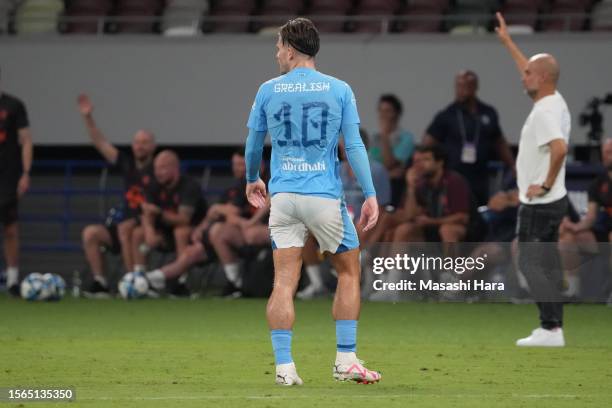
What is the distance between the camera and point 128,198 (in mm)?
15922

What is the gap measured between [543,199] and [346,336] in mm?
2972

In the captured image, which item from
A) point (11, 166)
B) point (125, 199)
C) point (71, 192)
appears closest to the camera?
point (11, 166)

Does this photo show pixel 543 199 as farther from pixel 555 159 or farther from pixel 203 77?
pixel 203 77

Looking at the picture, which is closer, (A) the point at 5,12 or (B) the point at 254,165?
(B) the point at 254,165

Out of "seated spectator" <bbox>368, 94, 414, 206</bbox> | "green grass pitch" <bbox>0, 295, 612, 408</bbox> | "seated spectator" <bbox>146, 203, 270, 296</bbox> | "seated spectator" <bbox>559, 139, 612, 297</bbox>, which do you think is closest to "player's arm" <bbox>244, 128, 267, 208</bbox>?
"green grass pitch" <bbox>0, 295, 612, 408</bbox>

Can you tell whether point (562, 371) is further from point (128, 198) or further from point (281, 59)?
point (128, 198)

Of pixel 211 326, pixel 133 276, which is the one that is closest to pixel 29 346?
pixel 211 326

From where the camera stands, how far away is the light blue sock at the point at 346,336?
792cm

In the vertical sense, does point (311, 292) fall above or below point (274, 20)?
below

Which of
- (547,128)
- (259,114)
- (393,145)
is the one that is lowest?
(393,145)

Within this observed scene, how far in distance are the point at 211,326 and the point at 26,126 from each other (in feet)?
14.0

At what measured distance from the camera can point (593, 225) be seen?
1451cm

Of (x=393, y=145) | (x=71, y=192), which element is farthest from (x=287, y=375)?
(x=71, y=192)

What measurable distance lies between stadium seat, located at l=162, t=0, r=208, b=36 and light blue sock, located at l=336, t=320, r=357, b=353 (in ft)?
40.6
